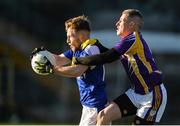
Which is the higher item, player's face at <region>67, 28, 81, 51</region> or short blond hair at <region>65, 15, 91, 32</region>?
short blond hair at <region>65, 15, 91, 32</region>

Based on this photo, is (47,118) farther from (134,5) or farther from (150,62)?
(150,62)

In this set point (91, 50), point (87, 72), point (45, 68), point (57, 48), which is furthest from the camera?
point (57, 48)

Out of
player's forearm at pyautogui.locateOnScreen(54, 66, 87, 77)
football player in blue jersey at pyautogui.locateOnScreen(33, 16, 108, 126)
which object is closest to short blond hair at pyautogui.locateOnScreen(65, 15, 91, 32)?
football player in blue jersey at pyautogui.locateOnScreen(33, 16, 108, 126)

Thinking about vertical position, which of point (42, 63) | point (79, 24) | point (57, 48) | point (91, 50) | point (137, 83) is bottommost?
point (137, 83)

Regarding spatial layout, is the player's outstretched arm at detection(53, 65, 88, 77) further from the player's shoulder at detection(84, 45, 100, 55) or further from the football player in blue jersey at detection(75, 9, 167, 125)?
the player's shoulder at detection(84, 45, 100, 55)

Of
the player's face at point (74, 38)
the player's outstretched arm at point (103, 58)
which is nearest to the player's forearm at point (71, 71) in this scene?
the player's outstretched arm at point (103, 58)

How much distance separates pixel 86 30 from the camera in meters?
9.91

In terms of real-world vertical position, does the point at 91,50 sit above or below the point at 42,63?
above

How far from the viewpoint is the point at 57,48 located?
88.3 feet

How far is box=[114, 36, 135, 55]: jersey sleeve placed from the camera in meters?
9.54

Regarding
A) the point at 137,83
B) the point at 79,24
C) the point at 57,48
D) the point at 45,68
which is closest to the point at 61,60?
the point at 79,24

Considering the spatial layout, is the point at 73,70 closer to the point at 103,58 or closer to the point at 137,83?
the point at 103,58

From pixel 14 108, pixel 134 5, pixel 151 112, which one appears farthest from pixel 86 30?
pixel 134 5

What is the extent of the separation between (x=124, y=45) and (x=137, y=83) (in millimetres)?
491
